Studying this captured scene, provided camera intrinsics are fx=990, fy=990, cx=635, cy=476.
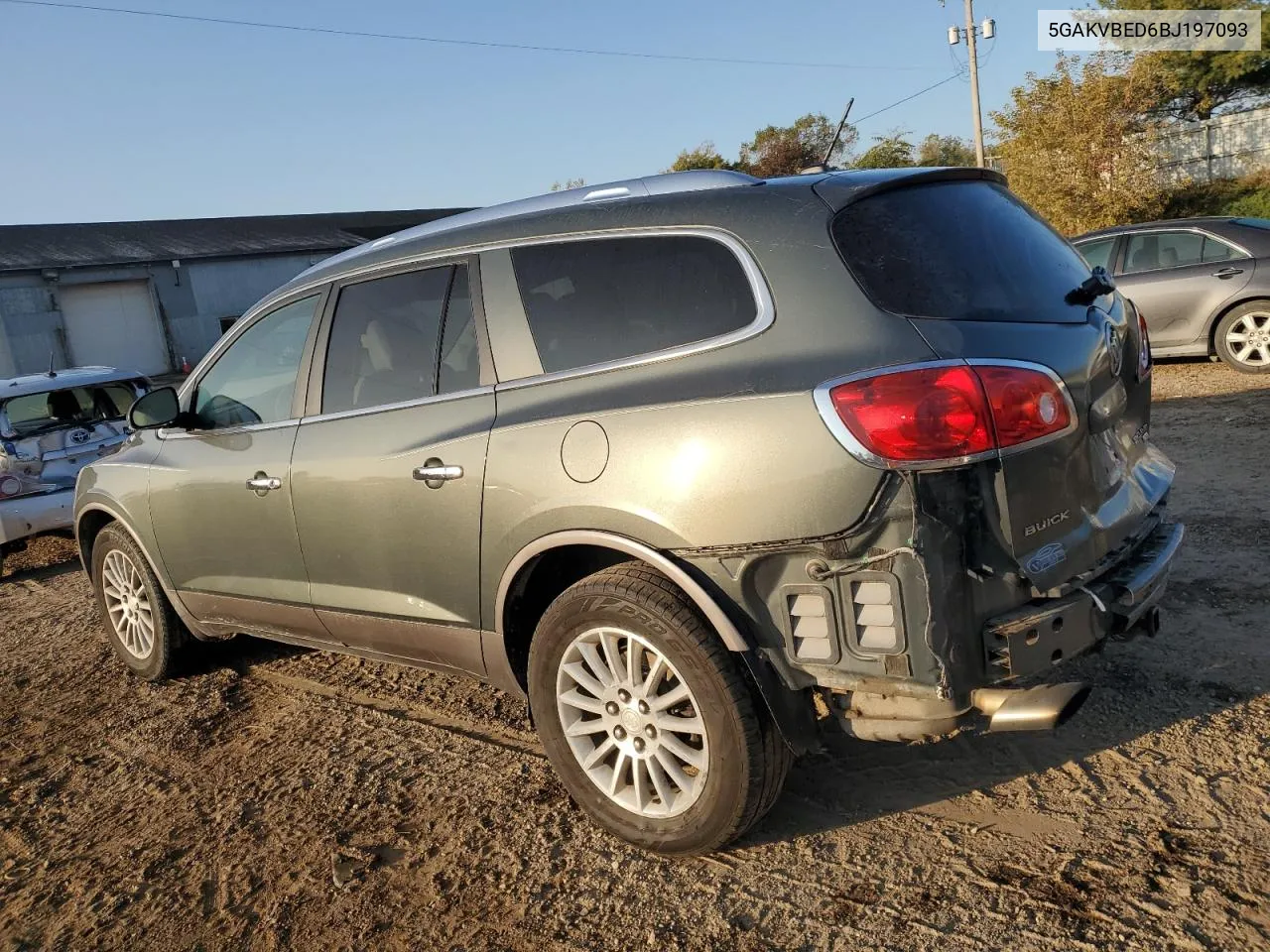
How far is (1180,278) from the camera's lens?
940 centimetres

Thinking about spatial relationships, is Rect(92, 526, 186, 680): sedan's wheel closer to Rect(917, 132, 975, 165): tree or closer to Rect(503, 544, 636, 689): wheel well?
Rect(503, 544, 636, 689): wheel well

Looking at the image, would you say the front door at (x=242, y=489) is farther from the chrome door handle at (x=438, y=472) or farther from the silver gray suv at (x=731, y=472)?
the chrome door handle at (x=438, y=472)

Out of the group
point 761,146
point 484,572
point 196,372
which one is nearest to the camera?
point 484,572

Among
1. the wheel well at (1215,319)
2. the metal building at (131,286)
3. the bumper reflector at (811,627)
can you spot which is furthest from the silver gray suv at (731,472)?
the metal building at (131,286)

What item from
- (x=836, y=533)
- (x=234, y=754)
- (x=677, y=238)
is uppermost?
(x=677, y=238)

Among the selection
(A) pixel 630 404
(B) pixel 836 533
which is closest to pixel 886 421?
(B) pixel 836 533

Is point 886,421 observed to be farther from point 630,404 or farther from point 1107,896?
point 1107,896

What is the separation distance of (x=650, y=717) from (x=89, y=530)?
13.1 ft

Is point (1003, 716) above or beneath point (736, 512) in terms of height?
beneath

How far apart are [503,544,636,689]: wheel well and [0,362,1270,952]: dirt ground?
1.80ft

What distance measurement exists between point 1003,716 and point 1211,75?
126 feet

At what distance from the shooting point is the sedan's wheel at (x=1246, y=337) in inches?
356

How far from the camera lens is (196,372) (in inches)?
189

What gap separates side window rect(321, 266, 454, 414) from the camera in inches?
143
